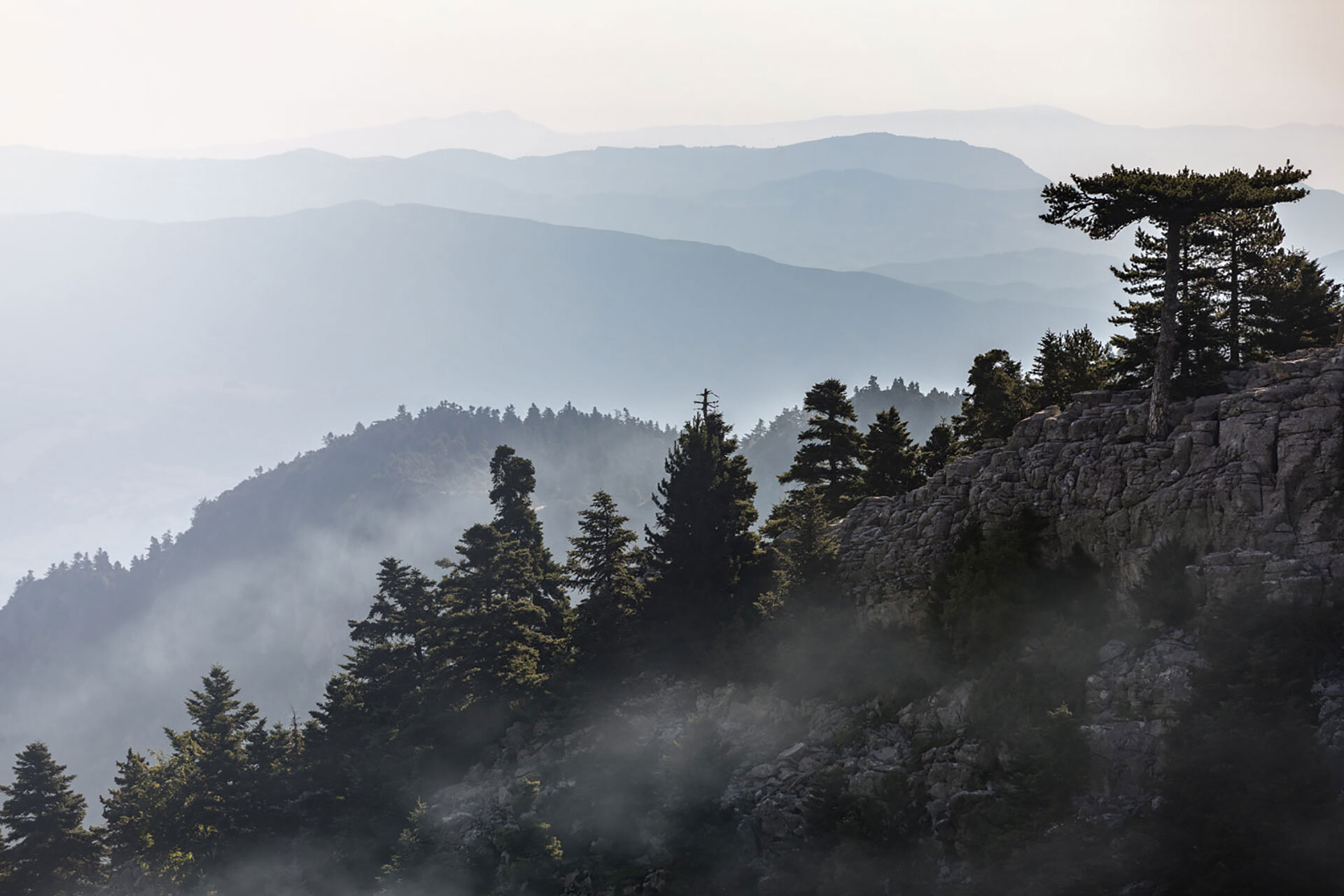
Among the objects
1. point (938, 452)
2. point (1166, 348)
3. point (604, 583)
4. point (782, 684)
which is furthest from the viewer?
point (604, 583)

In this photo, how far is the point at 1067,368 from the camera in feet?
149

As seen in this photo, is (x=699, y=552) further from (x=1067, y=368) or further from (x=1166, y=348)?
(x=1166, y=348)

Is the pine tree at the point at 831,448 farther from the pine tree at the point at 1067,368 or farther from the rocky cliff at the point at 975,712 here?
the pine tree at the point at 1067,368

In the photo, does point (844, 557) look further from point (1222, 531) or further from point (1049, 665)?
point (1222, 531)

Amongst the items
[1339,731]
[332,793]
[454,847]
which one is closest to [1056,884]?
[1339,731]

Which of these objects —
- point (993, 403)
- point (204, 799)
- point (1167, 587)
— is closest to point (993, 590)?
point (1167, 587)

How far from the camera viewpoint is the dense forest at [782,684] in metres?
28.7

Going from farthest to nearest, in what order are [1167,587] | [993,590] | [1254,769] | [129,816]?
[129,816] → [993,590] → [1167,587] → [1254,769]

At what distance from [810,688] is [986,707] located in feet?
32.6

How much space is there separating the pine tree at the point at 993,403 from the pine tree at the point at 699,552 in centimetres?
1237

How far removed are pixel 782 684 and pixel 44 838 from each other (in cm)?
4223

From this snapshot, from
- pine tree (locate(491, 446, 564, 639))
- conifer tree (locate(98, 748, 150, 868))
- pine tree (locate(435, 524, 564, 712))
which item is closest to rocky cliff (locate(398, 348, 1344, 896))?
→ pine tree (locate(435, 524, 564, 712))

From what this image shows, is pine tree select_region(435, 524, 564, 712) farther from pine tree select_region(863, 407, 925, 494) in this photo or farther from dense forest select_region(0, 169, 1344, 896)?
pine tree select_region(863, 407, 925, 494)

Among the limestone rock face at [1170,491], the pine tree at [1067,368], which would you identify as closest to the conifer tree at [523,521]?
the limestone rock face at [1170,491]
